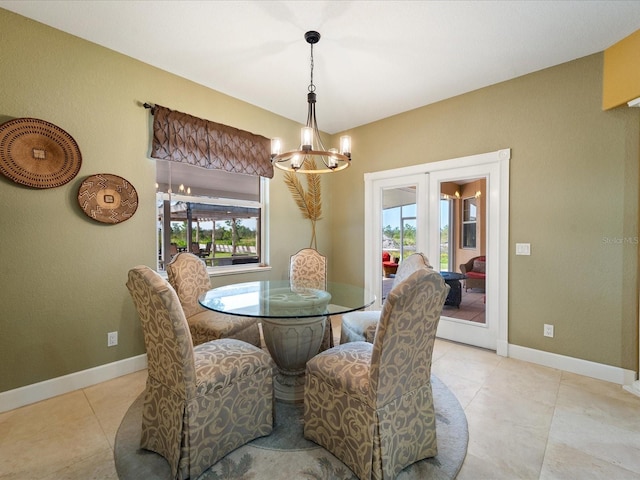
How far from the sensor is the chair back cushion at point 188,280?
2.56 m

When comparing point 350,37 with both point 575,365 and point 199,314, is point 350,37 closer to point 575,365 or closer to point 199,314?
point 199,314

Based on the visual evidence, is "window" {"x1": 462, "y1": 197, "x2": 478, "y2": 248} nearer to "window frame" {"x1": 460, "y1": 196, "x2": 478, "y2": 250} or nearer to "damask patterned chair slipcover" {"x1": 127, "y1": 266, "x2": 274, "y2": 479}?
"window frame" {"x1": 460, "y1": 196, "x2": 478, "y2": 250}

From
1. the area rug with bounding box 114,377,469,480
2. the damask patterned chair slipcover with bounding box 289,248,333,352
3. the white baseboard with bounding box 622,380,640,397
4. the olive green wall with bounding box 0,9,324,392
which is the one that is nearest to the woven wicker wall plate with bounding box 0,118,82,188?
the olive green wall with bounding box 0,9,324,392

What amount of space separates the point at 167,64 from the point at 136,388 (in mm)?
2857

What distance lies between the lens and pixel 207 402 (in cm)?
148

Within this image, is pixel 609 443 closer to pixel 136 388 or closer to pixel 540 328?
pixel 540 328

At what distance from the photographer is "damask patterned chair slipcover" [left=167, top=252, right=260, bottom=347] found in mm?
2406

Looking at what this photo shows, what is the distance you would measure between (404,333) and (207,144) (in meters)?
2.74

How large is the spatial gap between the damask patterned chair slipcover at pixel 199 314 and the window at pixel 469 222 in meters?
2.46

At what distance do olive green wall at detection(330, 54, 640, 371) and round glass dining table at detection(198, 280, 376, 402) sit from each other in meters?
1.82

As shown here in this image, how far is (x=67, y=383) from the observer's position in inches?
91.0

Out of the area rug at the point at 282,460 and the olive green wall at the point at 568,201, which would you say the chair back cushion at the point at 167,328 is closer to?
the area rug at the point at 282,460

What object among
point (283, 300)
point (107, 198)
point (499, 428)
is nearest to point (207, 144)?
point (107, 198)

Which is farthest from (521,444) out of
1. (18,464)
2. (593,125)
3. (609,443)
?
(18,464)
